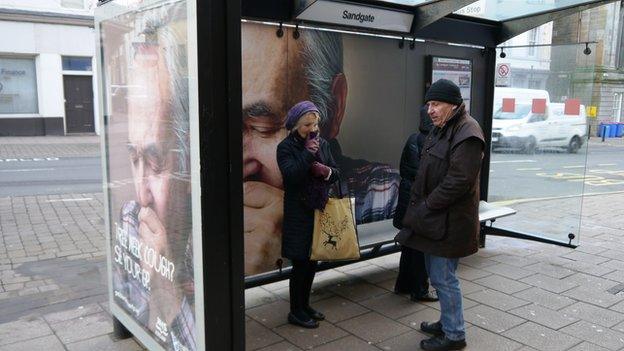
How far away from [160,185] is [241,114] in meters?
0.73

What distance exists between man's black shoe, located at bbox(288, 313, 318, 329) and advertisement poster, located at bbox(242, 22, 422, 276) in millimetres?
512

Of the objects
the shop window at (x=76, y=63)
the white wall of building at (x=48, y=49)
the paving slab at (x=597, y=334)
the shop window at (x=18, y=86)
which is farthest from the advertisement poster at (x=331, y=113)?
the shop window at (x=18, y=86)

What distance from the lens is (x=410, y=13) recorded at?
5035 millimetres

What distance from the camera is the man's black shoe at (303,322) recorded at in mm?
3958

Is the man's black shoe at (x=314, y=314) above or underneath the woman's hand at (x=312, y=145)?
underneath

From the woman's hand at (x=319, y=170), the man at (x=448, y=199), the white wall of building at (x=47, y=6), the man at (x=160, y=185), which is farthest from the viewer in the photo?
the white wall of building at (x=47, y=6)

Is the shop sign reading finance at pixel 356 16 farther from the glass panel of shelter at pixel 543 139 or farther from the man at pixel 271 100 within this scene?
the glass panel of shelter at pixel 543 139

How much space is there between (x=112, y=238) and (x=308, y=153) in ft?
4.68

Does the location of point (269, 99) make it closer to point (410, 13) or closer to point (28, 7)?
point (410, 13)

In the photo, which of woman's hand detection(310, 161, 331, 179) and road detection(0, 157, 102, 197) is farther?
road detection(0, 157, 102, 197)

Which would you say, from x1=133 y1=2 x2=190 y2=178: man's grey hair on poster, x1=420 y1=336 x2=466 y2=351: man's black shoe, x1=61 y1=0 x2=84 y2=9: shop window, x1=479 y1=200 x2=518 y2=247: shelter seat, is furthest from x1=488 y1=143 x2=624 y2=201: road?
x1=61 y1=0 x2=84 y2=9: shop window

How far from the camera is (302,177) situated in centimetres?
363

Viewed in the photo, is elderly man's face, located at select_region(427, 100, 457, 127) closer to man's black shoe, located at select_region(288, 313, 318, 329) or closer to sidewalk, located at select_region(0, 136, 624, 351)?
sidewalk, located at select_region(0, 136, 624, 351)

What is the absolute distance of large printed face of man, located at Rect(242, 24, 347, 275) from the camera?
4.12 meters
